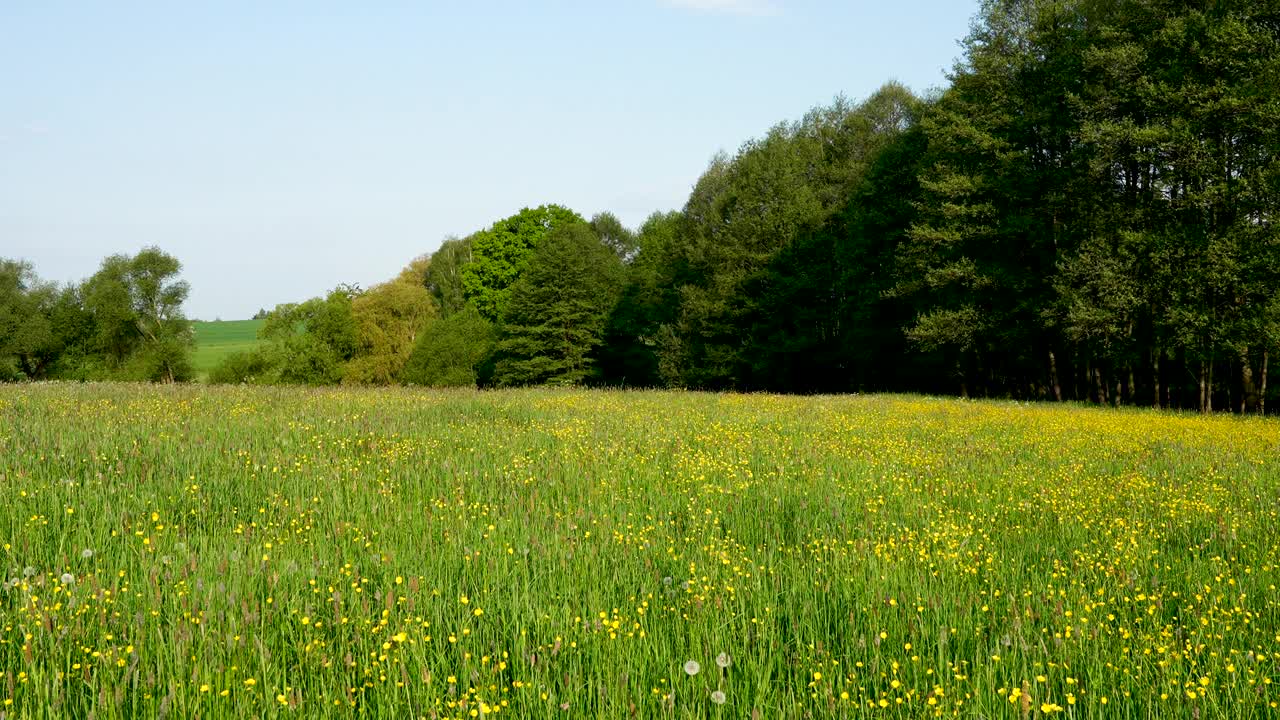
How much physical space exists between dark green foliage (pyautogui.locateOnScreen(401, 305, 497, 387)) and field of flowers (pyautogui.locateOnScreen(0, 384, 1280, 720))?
153ft

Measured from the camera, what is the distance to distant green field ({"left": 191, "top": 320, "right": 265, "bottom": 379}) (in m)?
83.2

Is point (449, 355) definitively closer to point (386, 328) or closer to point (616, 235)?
point (386, 328)

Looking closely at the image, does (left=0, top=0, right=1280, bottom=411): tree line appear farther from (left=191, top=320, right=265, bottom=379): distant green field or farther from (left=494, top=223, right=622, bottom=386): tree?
(left=191, top=320, right=265, bottom=379): distant green field

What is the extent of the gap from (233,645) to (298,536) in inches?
93.5

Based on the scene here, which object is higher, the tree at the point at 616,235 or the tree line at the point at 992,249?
the tree at the point at 616,235

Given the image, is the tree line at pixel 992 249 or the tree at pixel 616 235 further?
the tree at pixel 616 235

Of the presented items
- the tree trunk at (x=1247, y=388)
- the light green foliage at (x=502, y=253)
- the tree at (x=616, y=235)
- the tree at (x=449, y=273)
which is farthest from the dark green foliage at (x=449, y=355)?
the tree trunk at (x=1247, y=388)

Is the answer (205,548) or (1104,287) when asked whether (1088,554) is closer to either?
(205,548)

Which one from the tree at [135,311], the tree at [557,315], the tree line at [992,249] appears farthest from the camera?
the tree at [135,311]

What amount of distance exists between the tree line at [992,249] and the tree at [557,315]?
6.8 inches

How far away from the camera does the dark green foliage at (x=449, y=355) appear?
5725cm

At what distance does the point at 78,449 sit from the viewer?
861 centimetres

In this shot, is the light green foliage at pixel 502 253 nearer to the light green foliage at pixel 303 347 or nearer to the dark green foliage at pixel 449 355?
the dark green foliage at pixel 449 355

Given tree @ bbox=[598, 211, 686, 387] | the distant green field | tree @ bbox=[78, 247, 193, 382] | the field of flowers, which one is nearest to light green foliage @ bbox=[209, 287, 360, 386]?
tree @ bbox=[78, 247, 193, 382]
